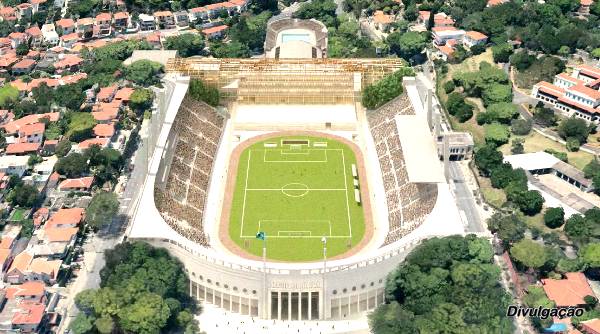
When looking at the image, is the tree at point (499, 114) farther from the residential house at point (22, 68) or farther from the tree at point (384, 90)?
the residential house at point (22, 68)

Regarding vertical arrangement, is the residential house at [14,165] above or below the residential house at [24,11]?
above

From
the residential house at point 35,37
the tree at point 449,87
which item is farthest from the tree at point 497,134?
the residential house at point 35,37

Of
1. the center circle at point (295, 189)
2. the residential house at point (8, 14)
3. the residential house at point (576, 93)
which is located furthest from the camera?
the residential house at point (8, 14)

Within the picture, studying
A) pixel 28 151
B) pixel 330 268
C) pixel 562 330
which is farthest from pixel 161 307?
pixel 28 151

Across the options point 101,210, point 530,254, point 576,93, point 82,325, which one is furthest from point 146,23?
point 530,254

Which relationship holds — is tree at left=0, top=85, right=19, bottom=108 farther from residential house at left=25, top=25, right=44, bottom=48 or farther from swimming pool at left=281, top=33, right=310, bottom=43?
swimming pool at left=281, top=33, right=310, bottom=43

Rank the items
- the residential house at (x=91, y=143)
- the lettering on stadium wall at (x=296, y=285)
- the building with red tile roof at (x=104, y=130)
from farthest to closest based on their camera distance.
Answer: the building with red tile roof at (x=104, y=130) < the residential house at (x=91, y=143) < the lettering on stadium wall at (x=296, y=285)

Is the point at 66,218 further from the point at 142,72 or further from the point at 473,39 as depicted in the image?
the point at 473,39

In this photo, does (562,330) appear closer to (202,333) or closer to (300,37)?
(202,333)
